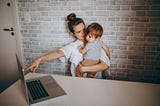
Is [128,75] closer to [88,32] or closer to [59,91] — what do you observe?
[88,32]

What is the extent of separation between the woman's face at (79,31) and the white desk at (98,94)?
3.87 ft

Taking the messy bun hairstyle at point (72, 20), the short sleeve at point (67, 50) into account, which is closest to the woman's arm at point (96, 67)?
the short sleeve at point (67, 50)

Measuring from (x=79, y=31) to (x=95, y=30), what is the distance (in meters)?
0.24

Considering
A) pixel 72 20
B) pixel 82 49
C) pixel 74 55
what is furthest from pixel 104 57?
pixel 72 20

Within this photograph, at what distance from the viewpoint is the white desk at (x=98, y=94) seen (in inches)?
46.3

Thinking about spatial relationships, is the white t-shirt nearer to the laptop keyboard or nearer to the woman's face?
the woman's face

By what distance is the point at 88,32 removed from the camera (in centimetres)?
256

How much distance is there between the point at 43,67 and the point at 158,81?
1.89m

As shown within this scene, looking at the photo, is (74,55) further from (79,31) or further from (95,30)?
(95,30)

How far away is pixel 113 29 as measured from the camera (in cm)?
249

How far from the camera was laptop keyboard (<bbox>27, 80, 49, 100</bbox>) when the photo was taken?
1233mm

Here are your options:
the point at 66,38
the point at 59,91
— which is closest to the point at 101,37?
the point at 66,38

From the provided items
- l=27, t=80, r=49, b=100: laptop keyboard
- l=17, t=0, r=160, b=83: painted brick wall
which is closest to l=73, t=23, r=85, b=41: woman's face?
l=17, t=0, r=160, b=83: painted brick wall

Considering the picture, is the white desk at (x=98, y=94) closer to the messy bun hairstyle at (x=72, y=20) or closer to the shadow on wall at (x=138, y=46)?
the shadow on wall at (x=138, y=46)
